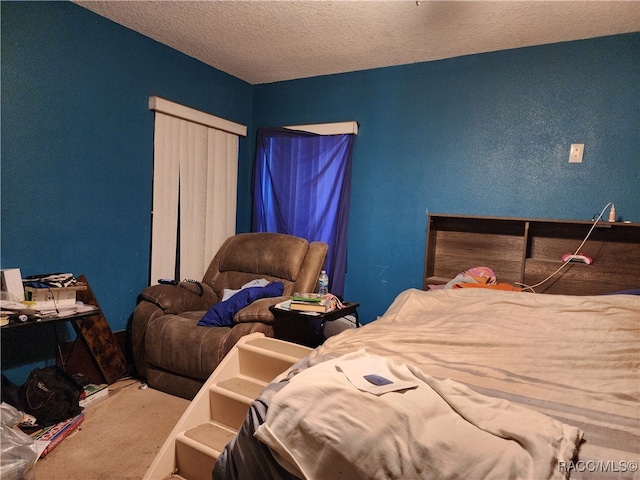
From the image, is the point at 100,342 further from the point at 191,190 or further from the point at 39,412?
the point at 191,190

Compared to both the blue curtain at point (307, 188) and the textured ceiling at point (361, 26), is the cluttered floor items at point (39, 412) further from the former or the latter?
the textured ceiling at point (361, 26)

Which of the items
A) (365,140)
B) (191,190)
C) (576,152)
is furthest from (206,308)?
(576,152)

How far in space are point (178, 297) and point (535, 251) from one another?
8.39 ft

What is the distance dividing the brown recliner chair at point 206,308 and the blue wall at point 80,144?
39 centimetres

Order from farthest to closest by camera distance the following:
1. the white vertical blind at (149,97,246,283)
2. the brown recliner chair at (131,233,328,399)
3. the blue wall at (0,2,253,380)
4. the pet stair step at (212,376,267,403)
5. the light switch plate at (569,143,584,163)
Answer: the white vertical blind at (149,97,246,283), the light switch plate at (569,143,584,163), the brown recliner chair at (131,233,328,399), the blue wall at (0,2,253,380), the pet stair step at (212,376,267,403)

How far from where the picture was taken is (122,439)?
218 cm

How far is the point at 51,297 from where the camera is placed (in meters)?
2.37

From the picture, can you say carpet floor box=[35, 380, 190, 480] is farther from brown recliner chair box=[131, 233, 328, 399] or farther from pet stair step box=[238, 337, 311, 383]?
pet stair step box=[238, 337, 311, 383]

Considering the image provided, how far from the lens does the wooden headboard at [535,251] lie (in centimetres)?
265

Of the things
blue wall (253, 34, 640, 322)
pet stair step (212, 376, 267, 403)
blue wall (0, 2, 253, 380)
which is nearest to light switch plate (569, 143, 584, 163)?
blue wall (253, 34, 640, 322)

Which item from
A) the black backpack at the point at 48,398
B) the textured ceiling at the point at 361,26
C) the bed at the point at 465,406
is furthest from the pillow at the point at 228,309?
the textured ceiling at the point at 361,26

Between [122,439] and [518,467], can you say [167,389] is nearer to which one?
[122,439]

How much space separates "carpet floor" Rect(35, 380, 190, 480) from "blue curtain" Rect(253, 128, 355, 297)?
1679mm

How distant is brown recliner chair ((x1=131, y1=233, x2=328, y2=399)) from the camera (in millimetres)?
2551
